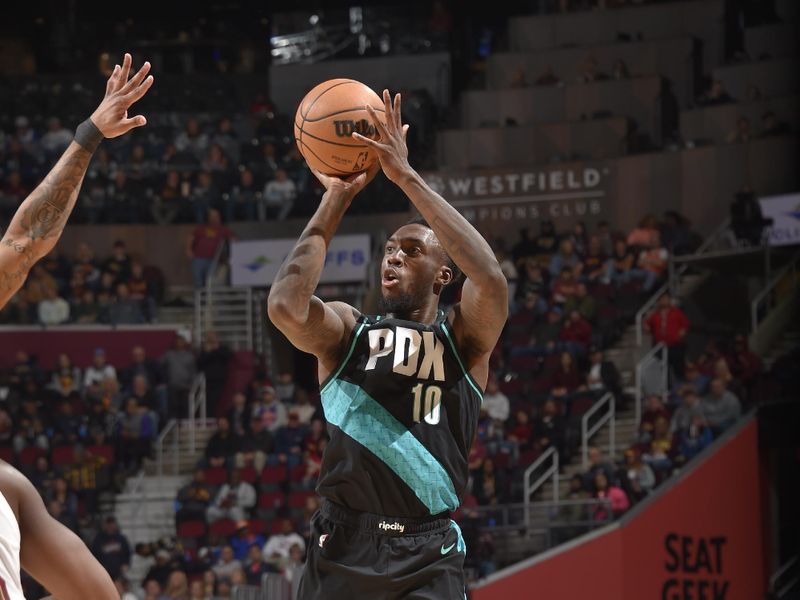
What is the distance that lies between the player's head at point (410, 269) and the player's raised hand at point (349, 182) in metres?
0.22

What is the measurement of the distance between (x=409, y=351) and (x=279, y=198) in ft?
55.1

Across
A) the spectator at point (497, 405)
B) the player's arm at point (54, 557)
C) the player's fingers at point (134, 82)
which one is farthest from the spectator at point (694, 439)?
the player's arm at point (54, 557)

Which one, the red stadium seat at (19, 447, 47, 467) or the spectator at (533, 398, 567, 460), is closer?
the spectator at (533, 398, 567, 460)

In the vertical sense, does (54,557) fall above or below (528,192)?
below

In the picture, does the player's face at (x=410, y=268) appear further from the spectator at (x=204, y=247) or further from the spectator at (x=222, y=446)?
the spectator at (x=204, y=247)

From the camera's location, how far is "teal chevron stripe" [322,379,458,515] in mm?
4742

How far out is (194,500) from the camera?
16.0m

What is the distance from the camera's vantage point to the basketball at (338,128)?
5016mm

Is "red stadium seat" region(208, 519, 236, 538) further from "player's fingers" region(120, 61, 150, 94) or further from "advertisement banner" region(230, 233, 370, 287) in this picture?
"player's fingers" region(120, 61, 150, 94)

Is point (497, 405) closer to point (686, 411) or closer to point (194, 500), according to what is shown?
point (686, 411)

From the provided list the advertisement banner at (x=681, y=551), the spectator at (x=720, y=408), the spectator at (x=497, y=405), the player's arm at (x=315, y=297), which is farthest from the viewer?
the spectator at (x=497, y=405)

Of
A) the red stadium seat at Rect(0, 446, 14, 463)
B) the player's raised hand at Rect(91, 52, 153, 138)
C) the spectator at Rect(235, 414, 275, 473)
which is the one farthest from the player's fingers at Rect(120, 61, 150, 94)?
the red stadium seat at Rect(0, 446, 14, 463)

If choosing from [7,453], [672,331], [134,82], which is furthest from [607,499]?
[134,82]

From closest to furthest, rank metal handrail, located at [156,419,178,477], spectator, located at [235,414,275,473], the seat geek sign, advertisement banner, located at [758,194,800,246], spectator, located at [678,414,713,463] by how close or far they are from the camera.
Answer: spectator, located at [678,414,713,463] < spectator, located at [235,414,275,473] < advertisement banner, located at [758,194,800,246] < metal handrail, located at [156,419,178,477] < the seat geek sign
